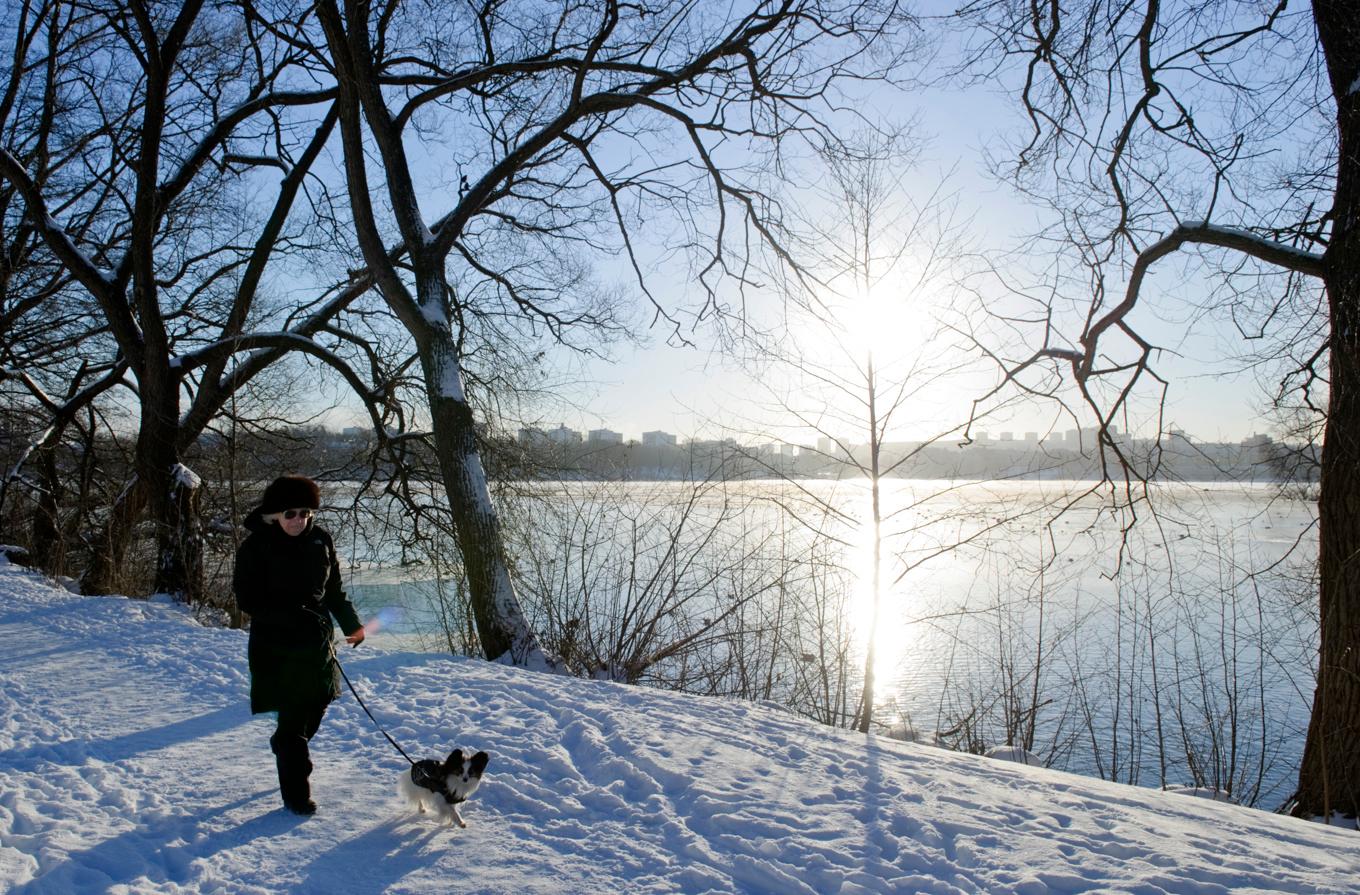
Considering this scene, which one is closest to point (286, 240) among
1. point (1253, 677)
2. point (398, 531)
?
point (398, 531)

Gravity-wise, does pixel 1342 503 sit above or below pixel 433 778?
above

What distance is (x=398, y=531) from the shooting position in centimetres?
1149

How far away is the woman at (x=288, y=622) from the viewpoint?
3.78 meters

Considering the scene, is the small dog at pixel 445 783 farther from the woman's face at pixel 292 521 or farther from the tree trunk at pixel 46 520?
the tree trunk at pixel 46 520

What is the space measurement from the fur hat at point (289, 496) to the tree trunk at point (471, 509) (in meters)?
4.37

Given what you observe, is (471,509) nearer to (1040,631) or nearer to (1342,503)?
(1040,631)

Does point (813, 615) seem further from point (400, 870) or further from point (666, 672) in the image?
point (400, 870)

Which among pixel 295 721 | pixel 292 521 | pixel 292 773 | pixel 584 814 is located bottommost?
pixel 584 814

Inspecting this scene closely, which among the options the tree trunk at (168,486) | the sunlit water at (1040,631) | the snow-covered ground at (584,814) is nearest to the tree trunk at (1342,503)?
the sunlit water at (1040,631)

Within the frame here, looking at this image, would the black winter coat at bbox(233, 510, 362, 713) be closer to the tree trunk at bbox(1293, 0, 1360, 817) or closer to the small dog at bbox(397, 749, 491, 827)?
the small dog at bbox(397, 749, 491, 827)

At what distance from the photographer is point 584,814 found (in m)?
3.95

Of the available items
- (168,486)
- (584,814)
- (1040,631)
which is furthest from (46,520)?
(1040,631)

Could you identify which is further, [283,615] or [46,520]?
[46,520]

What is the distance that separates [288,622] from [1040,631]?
20.5 feet
